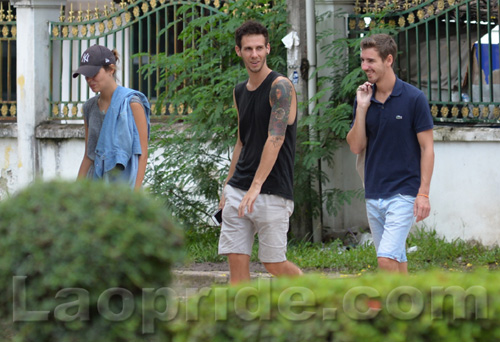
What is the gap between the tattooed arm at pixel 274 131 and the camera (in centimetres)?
477

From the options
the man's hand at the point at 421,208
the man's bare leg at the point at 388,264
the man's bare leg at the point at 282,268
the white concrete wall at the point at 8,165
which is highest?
the white concrete wall at the point at 8,165

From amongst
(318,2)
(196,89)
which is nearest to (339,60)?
(318,2)

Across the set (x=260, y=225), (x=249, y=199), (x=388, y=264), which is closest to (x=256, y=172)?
(x=249, y=199)

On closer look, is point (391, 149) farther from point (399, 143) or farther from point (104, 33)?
point (104, 33)

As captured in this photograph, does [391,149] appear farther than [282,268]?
No

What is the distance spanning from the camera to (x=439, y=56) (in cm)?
834

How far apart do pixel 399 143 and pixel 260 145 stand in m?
0.83

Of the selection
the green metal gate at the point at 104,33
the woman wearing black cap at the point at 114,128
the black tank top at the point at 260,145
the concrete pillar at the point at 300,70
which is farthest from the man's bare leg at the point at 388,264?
the green metal gate at the point at 104,33

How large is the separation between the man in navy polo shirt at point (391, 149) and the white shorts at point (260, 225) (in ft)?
1.80

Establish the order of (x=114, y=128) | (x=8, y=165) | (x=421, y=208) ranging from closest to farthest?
(x=421, y=208)
(x=114, y=128)
(x=8, y=165)

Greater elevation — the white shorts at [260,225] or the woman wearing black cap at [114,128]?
the woman wearing black cap at [114,128]

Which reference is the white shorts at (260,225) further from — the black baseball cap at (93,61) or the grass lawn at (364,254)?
the grass lawn at (364,254)

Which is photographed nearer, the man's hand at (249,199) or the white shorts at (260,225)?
the man's hand at (249,199)

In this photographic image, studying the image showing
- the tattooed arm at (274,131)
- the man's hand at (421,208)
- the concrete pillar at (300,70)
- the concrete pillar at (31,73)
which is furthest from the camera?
the concrete pillar at (31,73)
